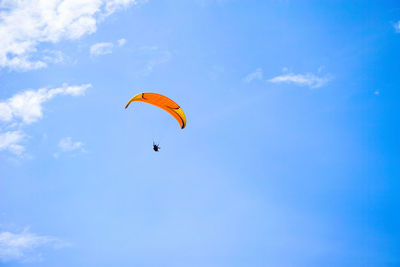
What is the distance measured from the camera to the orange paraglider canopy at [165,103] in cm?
3678

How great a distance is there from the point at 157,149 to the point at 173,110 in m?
4.87

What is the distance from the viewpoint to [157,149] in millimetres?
38938

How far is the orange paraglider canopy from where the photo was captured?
121 feet

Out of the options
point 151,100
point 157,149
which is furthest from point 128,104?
point 157,149

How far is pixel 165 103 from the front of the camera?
37.2 meters

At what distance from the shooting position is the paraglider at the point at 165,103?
3678 cm

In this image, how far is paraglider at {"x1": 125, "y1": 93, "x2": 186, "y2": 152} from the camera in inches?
1448

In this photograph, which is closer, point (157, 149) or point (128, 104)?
point (128, 104)

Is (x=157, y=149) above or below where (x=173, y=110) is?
below

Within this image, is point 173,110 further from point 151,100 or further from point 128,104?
point 128,104

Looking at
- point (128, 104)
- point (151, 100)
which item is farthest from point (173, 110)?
point (128, 104)

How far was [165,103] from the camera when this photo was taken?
122 feet

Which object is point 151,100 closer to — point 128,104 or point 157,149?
point 128,104

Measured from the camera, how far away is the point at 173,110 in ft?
124
